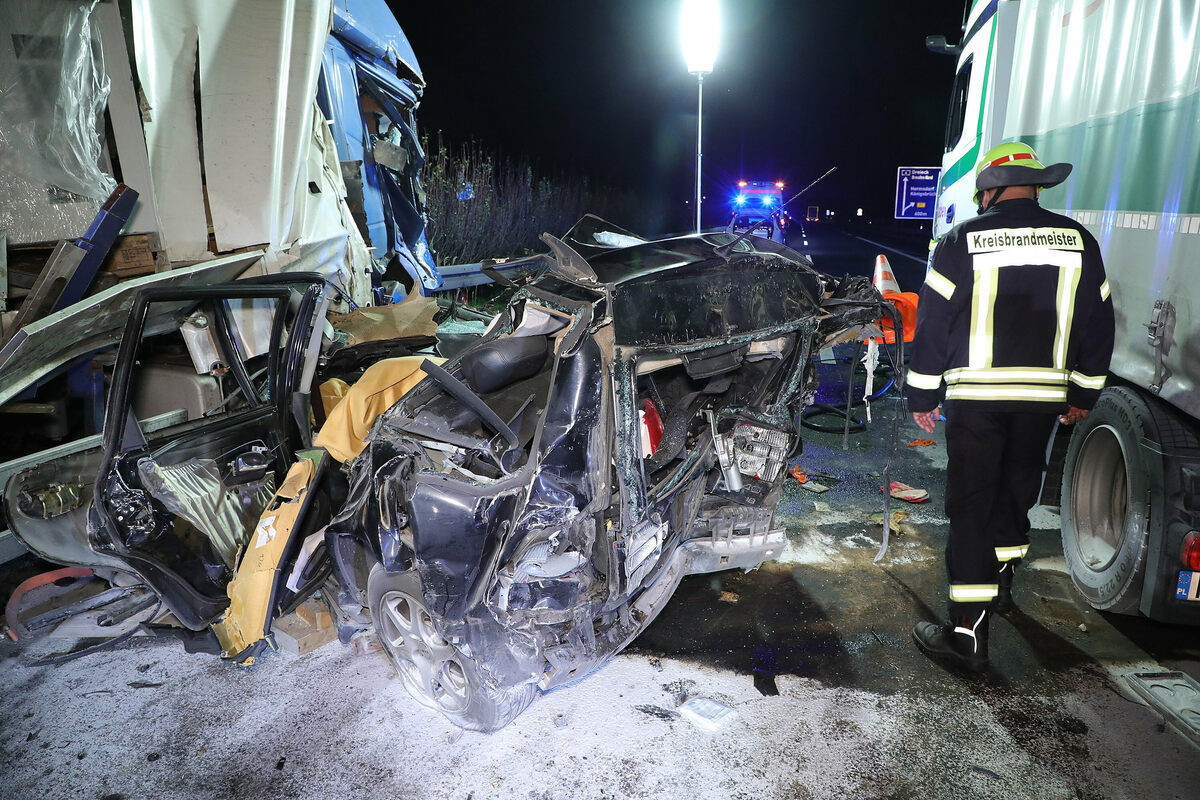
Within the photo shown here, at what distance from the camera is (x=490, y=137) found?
21.0 meters

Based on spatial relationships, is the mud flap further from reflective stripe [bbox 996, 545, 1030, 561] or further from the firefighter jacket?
reflective stripe [bbox 996, 545, 1030, 561]

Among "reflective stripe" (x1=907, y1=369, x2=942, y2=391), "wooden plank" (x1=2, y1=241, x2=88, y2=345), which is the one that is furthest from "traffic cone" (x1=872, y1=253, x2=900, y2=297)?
"wooden plank" (x1=2, y1=241, x2=88, y2=345)

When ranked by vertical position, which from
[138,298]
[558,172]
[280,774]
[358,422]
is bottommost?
[280,774]

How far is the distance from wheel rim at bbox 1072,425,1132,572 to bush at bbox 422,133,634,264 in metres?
10.3


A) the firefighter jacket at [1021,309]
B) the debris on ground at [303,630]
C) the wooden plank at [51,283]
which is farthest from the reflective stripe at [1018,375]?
the wooden plank at [51,283]

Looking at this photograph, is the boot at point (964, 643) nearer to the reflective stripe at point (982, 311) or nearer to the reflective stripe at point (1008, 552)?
the reflective stripe at point (1008, 552)

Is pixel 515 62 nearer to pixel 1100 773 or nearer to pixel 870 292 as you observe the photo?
pixel 870 292

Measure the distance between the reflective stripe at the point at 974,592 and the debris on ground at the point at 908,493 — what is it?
1653mm

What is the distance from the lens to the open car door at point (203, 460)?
2557mm

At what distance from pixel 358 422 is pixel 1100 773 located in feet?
10.6

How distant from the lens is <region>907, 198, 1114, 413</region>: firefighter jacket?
2777mm

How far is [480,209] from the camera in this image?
13102mm

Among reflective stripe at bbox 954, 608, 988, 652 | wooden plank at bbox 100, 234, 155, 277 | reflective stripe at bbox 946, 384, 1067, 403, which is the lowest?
reflective stripe at bbox 954, 608, 988, 652

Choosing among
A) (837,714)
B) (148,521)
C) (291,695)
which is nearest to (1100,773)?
(837,714)
